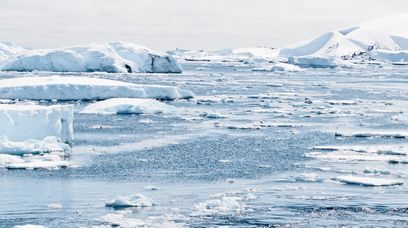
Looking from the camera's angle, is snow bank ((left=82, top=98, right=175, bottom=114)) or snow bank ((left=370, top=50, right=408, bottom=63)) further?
snow bank ((left=370, top=50, right=408, bottom=63))

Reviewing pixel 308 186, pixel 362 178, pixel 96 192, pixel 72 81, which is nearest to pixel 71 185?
pixel 96 192

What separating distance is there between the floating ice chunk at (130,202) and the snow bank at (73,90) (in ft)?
62.2

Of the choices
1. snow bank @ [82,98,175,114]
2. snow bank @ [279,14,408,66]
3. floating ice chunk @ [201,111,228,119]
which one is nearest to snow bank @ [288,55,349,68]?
snow bank @ [279,14,408,66]

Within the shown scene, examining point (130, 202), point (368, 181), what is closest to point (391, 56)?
point (368, 181)

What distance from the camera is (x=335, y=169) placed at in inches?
591

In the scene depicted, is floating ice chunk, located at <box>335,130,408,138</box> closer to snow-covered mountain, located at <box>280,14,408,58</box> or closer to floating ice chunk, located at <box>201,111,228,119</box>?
floating ice chunk, located at <box>201,111,228,119</box>

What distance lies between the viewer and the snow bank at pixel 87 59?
163ft

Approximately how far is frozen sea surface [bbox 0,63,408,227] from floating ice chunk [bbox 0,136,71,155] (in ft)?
1.29

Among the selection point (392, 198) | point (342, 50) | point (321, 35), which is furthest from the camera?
point (321, 35)

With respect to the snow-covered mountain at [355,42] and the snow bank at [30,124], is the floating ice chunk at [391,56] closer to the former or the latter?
the snow-covered mountain at [355,42]

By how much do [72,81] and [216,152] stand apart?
49.4 ft

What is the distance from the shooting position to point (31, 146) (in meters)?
16.1

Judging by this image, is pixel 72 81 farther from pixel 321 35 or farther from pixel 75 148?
pixel 321 35

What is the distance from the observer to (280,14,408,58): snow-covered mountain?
11556cm
